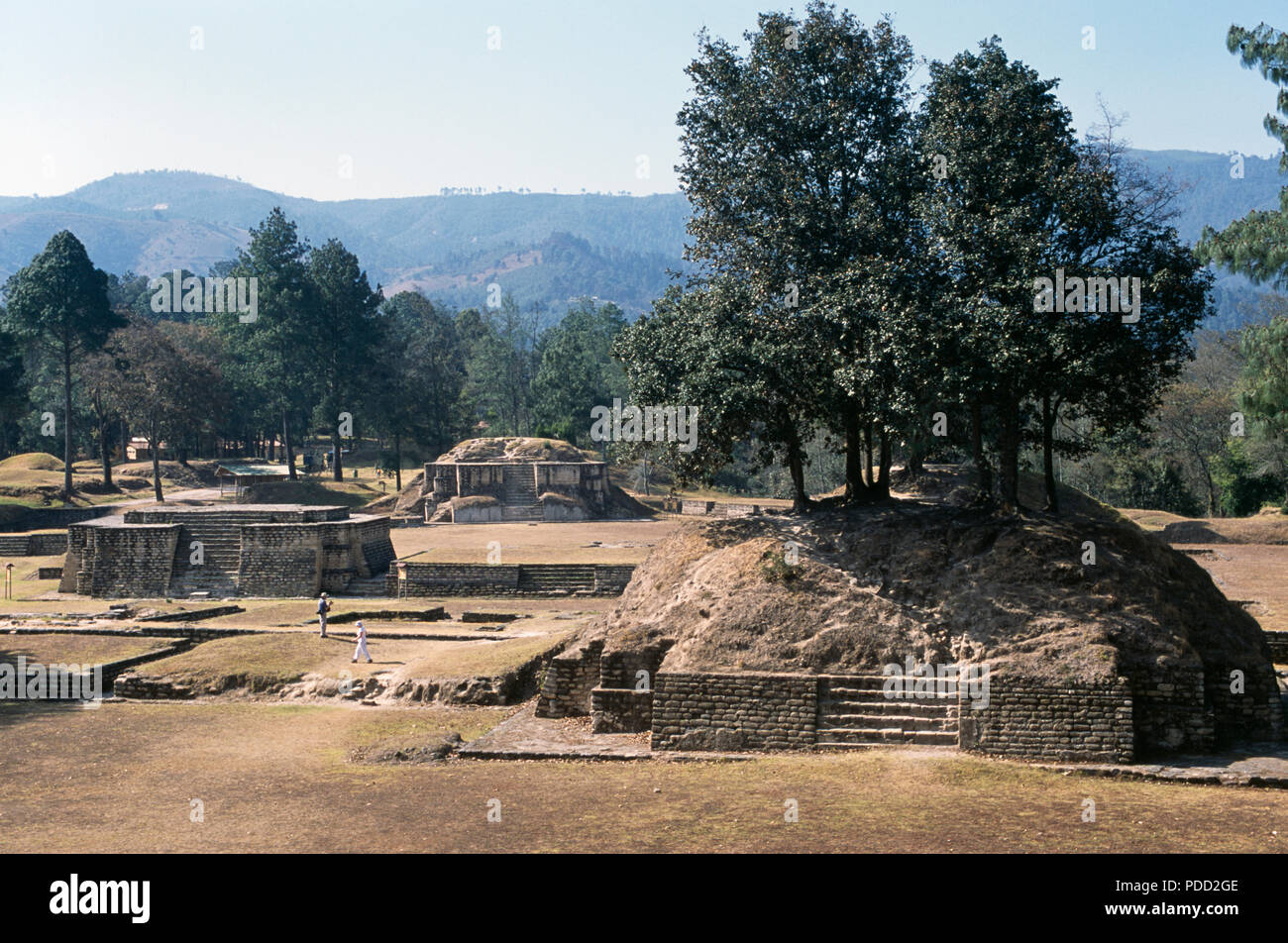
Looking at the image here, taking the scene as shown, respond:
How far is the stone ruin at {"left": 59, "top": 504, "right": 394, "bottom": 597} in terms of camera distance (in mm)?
32875

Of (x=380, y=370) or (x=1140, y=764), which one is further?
(x=380, y=370)

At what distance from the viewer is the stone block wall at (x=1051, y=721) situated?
13250 millimetres

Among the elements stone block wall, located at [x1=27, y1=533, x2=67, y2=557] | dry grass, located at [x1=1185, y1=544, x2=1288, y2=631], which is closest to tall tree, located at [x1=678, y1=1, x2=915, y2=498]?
dry grass, located at [x1=1185, y1=544, x2=1288, y2=631]

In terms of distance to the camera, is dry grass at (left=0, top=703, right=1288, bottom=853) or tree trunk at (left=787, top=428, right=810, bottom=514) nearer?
dry grass at (left=0, top=703, right=1288, bottom=853)

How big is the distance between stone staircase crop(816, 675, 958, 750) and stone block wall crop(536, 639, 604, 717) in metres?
3.69

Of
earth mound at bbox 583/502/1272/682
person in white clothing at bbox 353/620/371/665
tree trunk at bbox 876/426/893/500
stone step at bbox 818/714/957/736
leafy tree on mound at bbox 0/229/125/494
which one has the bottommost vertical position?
person in white clothing at bbox 353/620/371/665

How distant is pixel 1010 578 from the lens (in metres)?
15.0

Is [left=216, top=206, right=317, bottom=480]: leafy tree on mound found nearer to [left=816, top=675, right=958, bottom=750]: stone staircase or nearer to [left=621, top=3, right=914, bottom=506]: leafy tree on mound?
[left=621, top=3, right=914, bottom=506]: leafy tree on mound

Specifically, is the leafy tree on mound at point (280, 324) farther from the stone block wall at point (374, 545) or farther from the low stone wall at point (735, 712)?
the low stone wall at point (735, 712)

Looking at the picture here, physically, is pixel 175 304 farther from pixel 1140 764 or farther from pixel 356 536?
pixel 1140 764

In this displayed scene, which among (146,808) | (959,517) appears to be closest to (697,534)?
(959,517)

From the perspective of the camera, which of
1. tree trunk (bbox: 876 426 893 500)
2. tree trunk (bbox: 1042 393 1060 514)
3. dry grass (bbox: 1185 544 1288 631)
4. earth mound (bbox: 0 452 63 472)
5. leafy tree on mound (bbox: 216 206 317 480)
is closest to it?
tree trunk (bbox: 1042 393 1060 514)

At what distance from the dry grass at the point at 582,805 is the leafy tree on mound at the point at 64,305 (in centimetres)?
4636
